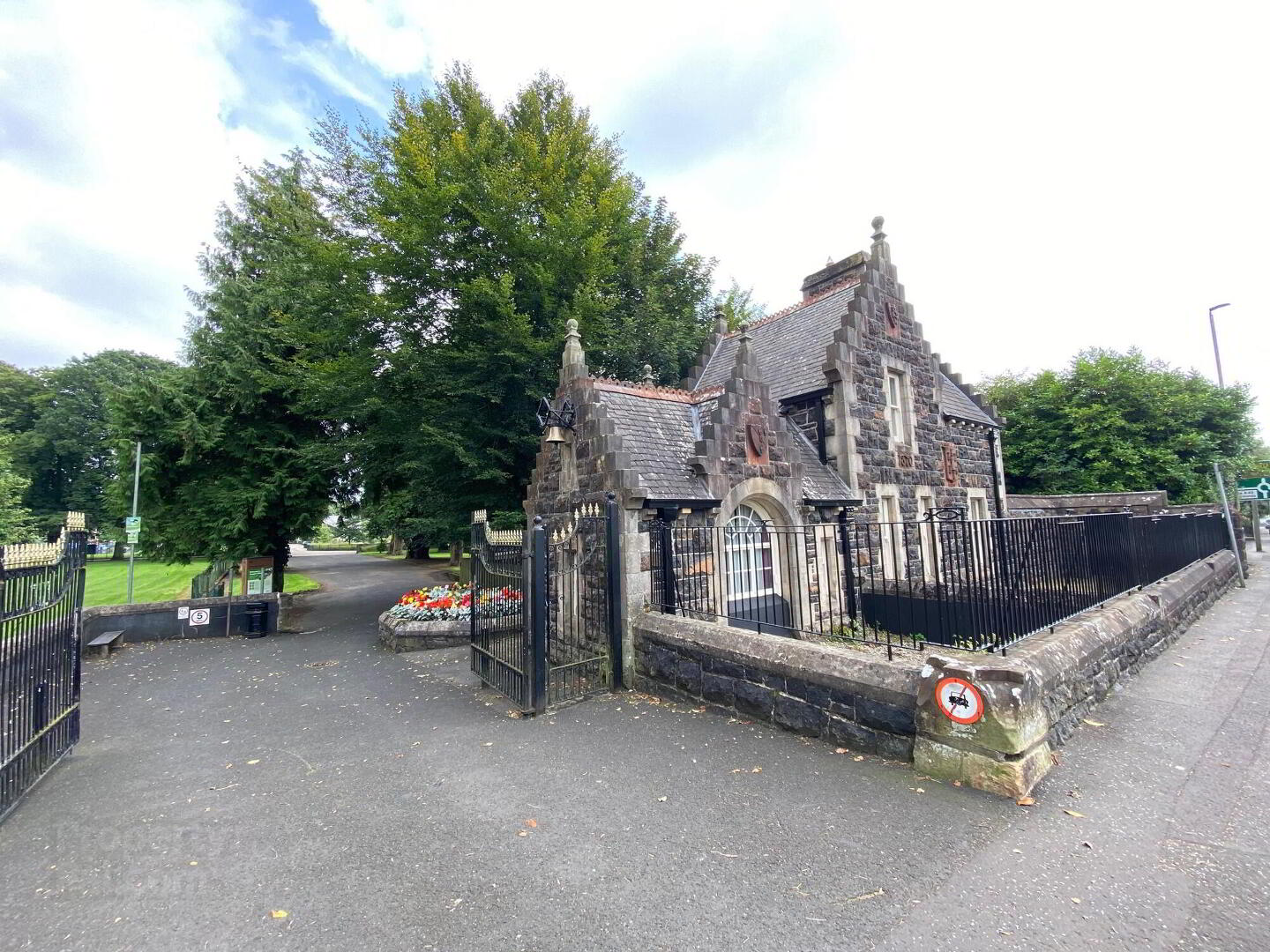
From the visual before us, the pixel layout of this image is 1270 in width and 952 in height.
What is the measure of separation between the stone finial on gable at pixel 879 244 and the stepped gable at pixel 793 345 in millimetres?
733

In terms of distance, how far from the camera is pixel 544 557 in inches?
256

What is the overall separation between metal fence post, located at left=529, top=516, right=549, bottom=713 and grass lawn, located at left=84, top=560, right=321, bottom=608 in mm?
16882

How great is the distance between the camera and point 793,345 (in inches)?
556

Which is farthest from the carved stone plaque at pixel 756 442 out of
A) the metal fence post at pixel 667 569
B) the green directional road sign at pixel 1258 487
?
the green directional road sign at pixel 1258 487

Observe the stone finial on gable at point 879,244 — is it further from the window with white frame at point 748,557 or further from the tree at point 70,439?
the tree at point 70,439

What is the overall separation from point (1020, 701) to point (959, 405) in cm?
1451

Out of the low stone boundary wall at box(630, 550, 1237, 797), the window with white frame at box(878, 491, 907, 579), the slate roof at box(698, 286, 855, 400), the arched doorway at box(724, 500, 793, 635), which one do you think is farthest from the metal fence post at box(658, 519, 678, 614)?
the window with white frame at box(878, 491, 907, 579)

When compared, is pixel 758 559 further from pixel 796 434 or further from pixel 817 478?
pixel 796 434

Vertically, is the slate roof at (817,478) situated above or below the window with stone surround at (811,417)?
below

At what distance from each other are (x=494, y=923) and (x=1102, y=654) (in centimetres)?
664


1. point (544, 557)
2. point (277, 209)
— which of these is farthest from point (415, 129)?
point (544, 557)

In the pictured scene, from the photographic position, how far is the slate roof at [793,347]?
42.0 ft

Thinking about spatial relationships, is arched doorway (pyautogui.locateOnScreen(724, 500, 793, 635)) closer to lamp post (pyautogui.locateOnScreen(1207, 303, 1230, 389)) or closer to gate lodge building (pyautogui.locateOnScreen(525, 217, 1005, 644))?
gate lodge building (pyautogui.locateOnScreen(525, 217, 1005, 644))

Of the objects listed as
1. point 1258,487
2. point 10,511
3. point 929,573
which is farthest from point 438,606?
point 1258,487
